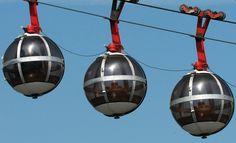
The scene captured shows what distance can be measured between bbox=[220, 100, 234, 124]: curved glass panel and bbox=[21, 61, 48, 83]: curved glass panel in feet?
16.0

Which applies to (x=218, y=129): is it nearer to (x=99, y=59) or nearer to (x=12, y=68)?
(x=99, y=59)

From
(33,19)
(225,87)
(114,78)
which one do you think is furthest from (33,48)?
(225,87)

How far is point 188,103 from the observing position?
32188 millimetres

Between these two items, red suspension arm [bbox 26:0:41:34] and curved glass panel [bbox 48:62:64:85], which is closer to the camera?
curved glass panel [bbox 48:62:64:85]

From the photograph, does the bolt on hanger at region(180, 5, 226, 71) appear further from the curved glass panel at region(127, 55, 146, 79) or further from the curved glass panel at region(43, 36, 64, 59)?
the curved glass panel at region(43, 36, 64, 59)

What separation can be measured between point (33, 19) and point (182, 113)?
15.3ft

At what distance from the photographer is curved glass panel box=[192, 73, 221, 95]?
32188mm

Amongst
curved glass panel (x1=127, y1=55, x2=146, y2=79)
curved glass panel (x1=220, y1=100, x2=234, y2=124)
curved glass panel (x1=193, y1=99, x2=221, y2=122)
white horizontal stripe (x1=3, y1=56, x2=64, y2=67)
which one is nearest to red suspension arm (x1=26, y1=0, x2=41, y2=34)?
white horizontal stripe (x1=3, y1=56, x2=64, y2=67)

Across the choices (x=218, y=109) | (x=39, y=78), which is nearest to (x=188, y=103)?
(x=218, y=109)

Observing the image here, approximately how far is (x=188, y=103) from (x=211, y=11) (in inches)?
100.0

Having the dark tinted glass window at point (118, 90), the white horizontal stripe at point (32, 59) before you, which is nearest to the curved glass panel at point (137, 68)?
the dark tinted glass window at point (118, 90)

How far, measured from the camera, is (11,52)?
31688mm

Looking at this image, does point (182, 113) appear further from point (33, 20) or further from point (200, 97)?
point (33, 20)

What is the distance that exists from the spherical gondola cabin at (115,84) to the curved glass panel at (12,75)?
180 cm
